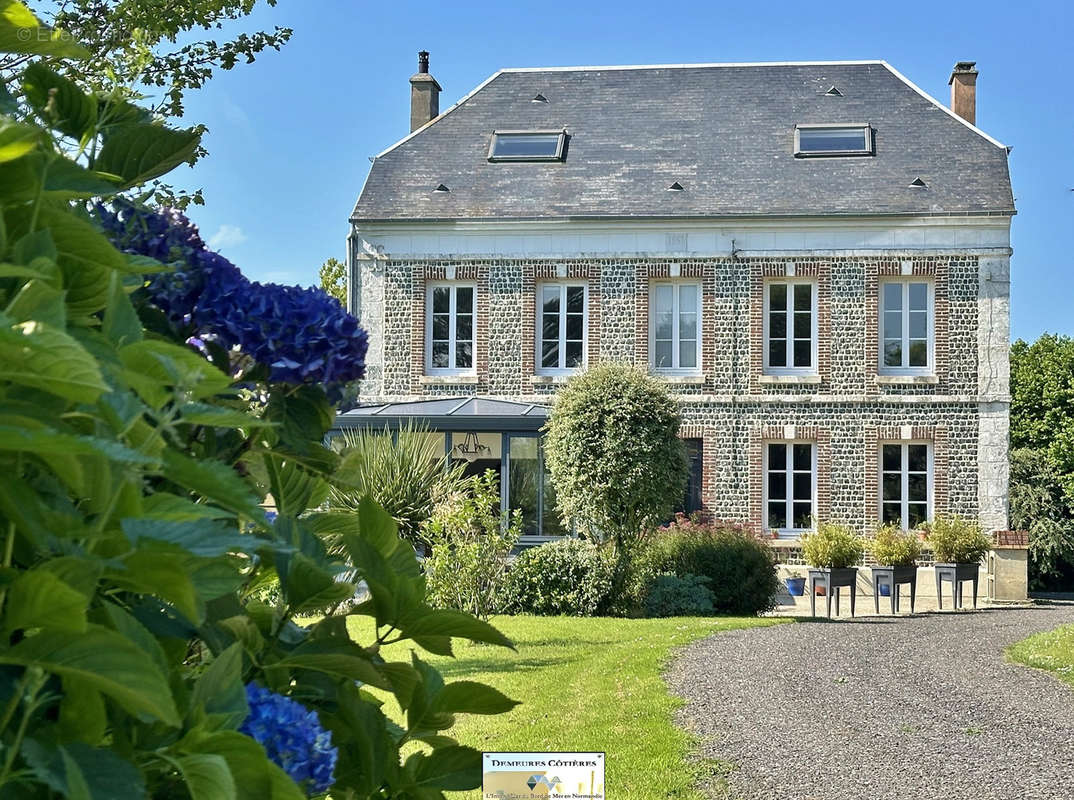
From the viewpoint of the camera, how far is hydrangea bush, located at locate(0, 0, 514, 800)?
701 millimetres

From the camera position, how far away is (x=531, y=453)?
19891mm

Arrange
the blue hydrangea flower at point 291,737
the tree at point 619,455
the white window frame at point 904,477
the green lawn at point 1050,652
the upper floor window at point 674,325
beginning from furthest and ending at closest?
1. the upper floor window at point 674,325
2. the white window frame at point 904,477
3. the tree at point 619,455
4. the green lawn at point 1050,652
5. the blue hydrangea flower at point 291,737

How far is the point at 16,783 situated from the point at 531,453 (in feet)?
63.0

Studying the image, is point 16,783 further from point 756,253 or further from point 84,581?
point 756,253

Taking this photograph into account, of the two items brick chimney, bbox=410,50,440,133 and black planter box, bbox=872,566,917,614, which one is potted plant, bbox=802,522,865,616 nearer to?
black planter box, bbox=872,566,917,614

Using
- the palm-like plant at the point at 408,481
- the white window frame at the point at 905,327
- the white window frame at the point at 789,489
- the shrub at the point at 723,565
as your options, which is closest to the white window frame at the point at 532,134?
the white window frame at the point at 905,327

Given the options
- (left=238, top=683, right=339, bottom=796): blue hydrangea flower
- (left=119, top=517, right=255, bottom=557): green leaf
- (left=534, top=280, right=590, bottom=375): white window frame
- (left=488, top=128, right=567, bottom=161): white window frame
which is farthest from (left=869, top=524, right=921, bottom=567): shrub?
(left=119, top=517, right=255, bottom=557): green leaf

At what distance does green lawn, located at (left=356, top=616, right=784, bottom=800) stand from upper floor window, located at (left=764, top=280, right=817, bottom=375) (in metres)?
9.30

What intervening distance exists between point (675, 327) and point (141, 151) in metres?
20.2

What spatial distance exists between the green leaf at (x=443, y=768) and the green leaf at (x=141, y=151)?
688 mm

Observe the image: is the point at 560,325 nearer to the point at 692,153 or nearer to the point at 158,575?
the point at 692,153

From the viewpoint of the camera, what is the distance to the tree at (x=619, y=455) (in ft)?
46.1

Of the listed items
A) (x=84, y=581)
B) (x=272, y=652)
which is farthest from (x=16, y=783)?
(x=272, y=652)

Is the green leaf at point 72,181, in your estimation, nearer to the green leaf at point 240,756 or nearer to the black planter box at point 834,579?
the green leaf at point 240,756
